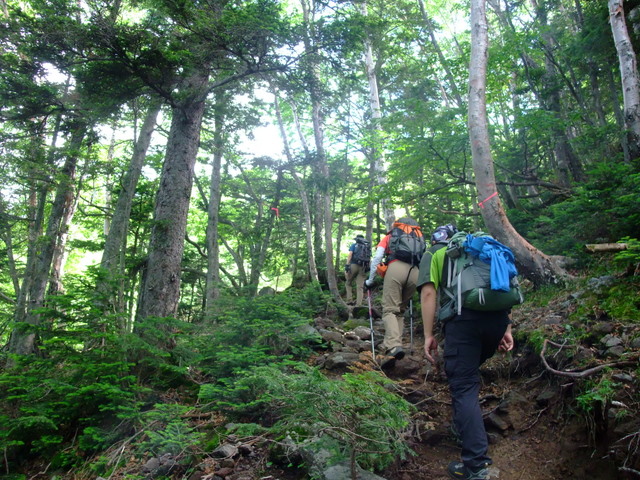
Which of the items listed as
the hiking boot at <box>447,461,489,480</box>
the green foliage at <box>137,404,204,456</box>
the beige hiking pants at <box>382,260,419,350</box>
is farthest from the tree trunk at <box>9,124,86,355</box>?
the hiking boot at <box>447,461,489,480</box>

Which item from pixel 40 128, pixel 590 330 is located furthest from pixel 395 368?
pixel 40 128

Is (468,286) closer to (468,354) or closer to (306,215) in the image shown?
(468,354)

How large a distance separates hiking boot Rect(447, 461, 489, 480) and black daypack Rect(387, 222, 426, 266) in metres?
3.39

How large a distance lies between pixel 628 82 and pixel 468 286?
25.8 ft

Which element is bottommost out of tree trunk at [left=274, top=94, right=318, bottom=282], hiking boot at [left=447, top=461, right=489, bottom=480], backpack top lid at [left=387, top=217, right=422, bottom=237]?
hiking boot at [left=447, top=461, right=489, bottom=480]

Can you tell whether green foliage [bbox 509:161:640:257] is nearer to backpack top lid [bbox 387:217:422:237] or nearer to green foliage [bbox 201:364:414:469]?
backpack top lid [bbox 387:217:422:237]

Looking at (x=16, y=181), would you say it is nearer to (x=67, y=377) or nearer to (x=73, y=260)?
(x=67, y=377)

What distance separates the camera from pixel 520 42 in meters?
10.4

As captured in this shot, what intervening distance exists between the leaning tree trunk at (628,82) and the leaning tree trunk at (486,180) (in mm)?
3072

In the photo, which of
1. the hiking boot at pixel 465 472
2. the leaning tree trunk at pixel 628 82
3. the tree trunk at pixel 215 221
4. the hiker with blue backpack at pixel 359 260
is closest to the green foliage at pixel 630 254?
the hiking boot at pixel 465 472

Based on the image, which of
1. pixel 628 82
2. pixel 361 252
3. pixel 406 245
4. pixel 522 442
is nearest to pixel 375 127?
pixel 361 252

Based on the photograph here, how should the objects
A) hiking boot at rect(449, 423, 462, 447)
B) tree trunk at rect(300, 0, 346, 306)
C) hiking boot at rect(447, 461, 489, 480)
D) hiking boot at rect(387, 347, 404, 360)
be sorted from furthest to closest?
1. tree trunk at rect(300, 0, 346, 306)
2. hiking boot at rect(387, 347, 404, 360)
3. hiking boot at rect(449, 423, 462, 447)
4. hiking boot at rect(447, 461, 489, 480)

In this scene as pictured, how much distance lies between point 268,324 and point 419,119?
278 inches

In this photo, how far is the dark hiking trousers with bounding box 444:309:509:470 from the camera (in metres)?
3.05
